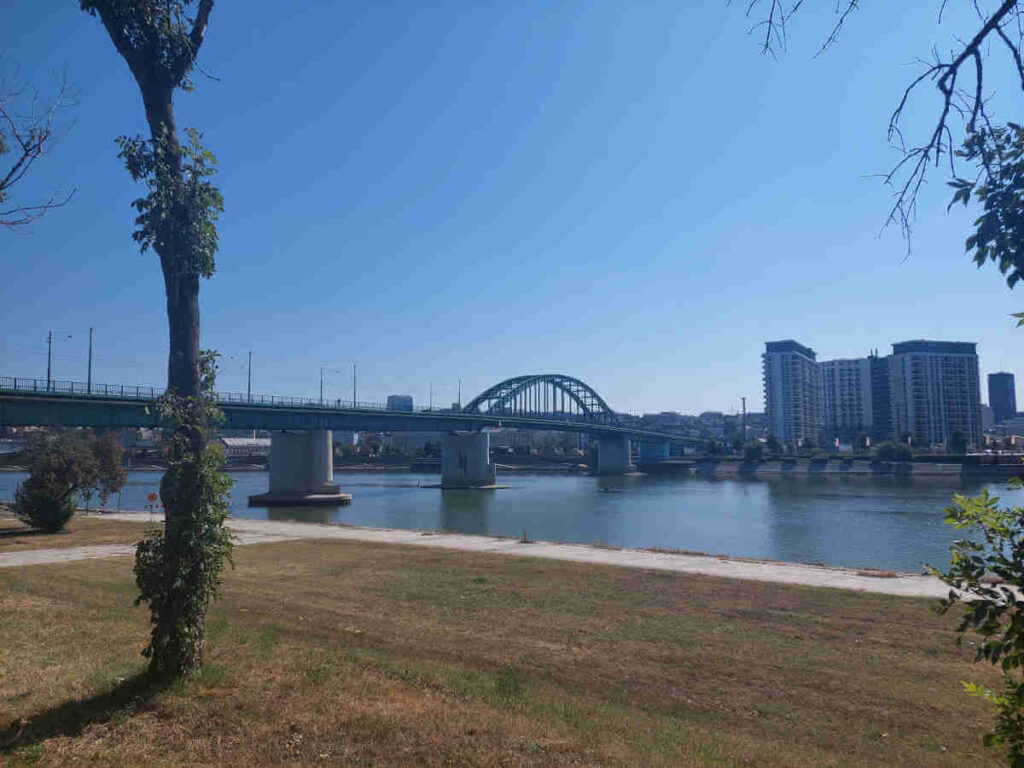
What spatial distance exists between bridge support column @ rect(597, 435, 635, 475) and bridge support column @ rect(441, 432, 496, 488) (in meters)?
37.0

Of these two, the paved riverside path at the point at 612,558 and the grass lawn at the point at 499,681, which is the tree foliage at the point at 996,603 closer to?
the grass lawn at the point at 499,681

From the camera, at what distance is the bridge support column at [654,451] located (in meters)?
147

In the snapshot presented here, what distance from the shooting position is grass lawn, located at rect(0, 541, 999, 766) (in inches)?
243

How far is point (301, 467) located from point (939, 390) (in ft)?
507

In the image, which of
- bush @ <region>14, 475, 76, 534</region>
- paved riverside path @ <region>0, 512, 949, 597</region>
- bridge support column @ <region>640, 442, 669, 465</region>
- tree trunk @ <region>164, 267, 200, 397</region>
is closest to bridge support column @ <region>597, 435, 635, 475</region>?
bridge support column @ <region>640, 442, 669, 465</region>

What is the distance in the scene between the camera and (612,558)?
62.9 ft

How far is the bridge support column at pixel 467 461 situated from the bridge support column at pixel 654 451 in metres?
54.0

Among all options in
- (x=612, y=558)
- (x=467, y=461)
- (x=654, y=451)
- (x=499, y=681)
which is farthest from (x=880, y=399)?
(x=499, y=681)

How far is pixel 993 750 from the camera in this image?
656cm

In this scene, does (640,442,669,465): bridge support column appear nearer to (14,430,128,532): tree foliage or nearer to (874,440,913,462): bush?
(874,440,913,462): bush

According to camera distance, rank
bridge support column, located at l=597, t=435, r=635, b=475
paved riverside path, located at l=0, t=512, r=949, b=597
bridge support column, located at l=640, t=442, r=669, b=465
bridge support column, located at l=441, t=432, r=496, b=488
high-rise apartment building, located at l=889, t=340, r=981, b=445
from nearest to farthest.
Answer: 1. paved riverside path, located at l=0, t=512, r=949, b=597
2. bridge support column, located at l=441, t=432, r=496, b=488
3. bridge support column, located at l=597, t=435, r=635, b=475
4. bridge support column, located at l=640, t=442, r=669, b=465
5. high-rise apartment building, located at l=889, t=340, r=981, b=445

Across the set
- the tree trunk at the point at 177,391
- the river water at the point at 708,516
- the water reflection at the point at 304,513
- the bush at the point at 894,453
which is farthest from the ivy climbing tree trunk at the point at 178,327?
the bush at the point at 894,453

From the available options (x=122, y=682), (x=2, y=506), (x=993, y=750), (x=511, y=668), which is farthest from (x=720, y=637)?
(x=2, y=506)

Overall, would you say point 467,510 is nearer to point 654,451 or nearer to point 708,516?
point 708,516
